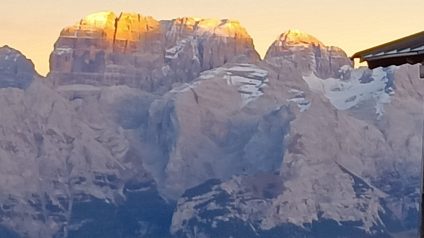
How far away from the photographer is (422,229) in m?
13.9

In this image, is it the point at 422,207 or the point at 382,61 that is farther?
the point at 382,61

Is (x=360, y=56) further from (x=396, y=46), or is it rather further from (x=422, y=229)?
(x=422, y=229)

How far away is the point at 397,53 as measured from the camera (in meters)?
14.4

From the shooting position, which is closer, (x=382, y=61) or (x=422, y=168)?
(x=422, y=168)

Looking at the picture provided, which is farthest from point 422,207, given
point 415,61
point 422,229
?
point 415,61

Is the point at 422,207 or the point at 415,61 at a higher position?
the point at 415,61

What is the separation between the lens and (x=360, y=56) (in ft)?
48.5

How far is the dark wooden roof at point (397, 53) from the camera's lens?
14156mm

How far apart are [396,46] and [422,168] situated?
4.66 ft

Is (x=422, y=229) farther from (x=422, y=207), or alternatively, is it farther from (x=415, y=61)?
(x=415, y=61)

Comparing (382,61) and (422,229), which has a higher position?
(382,61)

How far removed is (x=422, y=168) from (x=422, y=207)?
0.34 meters

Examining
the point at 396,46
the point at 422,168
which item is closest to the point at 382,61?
the point at 396,46

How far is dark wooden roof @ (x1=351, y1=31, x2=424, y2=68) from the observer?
557 inches
